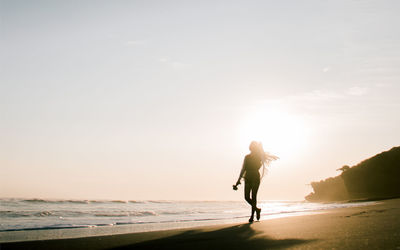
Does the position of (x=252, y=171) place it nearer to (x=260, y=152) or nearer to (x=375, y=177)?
(x=260, y=152)

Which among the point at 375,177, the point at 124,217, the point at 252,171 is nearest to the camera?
the point at 252,171

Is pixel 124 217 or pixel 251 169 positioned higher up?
pixel 251 169

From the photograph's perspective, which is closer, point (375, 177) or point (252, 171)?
point (252, 171)

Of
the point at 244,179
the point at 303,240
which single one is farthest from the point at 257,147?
the point at 303,240

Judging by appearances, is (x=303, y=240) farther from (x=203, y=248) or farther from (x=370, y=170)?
(x=370, y=170)

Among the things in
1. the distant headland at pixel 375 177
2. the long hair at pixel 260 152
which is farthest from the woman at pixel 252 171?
the distant headland at pixel 375 177

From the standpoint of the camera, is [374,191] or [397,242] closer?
[397,242]

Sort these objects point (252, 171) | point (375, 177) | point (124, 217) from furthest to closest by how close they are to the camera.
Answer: point (375, 177) → point (124, 217) → point (252, 171)

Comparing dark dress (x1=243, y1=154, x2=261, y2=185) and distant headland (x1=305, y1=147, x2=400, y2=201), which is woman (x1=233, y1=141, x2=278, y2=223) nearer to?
dark dress (x1=243, y1=154, x2=261, y2=185)

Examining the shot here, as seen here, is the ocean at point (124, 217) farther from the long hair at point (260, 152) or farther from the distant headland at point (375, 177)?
the distant headland at point (375, 177)

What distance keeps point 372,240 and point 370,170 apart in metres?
52.7

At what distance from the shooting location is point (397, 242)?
10.5 feet

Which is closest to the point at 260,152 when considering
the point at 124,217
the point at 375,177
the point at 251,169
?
the point at 251,169

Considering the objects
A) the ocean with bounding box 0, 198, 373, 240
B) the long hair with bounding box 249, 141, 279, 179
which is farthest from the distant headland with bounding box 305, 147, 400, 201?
the long hair with bounding box 249, 141, 279, 179
